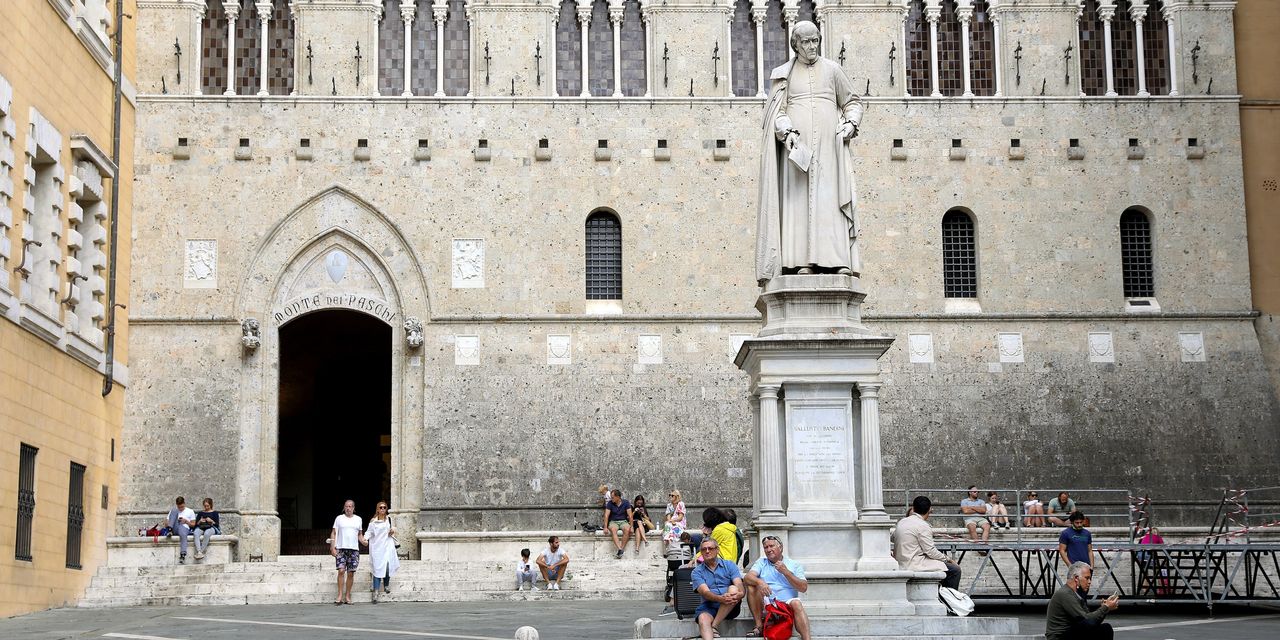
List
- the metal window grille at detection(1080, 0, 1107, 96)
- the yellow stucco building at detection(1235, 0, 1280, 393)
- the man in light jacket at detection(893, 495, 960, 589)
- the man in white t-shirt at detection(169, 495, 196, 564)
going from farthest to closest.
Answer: the metal window grille at detection(1080, 0, 1107, 96), the yellow stucco building at detection(1235, 0, 1280, 393), the man in white t-shirt at detection(169, 495, 196, 564), the man in light jacket at detection(893, 495, 960, 589)

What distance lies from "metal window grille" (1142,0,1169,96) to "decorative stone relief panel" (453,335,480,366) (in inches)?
570

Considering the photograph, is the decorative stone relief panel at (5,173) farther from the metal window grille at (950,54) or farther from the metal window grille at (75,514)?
the metal window grille at (950,54)

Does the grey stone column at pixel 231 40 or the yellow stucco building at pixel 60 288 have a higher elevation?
the grey stone column at pixel 231 40

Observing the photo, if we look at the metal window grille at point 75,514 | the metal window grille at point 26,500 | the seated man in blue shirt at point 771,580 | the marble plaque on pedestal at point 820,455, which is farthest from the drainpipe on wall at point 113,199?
the seated man in blue shirt at point 771,580

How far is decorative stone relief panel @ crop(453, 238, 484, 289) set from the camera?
107 feet

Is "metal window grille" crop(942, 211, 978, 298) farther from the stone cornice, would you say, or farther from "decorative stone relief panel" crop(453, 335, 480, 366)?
"decorative stone relief panel" crop(453, 335, 480, 366)

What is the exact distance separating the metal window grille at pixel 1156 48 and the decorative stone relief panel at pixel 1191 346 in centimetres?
497

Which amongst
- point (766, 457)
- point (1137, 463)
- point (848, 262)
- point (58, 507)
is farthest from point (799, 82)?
point (1137, 463)

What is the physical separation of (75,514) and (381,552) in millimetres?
6038

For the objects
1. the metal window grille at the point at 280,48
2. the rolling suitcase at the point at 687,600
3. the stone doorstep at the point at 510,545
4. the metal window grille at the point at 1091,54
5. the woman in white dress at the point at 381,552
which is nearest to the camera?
the rolling suitcase at the point at 687,600

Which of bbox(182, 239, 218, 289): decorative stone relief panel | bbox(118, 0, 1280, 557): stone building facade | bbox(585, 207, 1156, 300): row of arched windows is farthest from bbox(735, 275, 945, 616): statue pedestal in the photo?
bbox(182, 239, 218, 289): decorative stone relief panel

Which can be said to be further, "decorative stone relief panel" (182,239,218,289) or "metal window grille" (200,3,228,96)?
"metal window grille" (200,3,228,96)

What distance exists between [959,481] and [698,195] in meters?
7.48

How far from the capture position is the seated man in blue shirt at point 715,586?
14.7 metres
